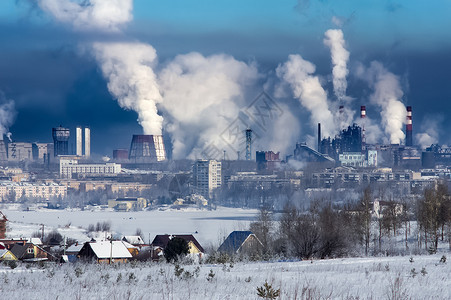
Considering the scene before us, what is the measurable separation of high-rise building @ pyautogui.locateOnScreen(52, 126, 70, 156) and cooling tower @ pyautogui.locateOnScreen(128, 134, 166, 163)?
27.3 metres

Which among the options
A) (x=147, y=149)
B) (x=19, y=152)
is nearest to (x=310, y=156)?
(x=147, y=149)

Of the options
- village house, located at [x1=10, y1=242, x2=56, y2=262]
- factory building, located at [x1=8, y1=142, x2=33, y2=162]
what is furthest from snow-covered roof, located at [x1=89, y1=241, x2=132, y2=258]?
factory building, located at [x1=8, y1=142, x2=33, y2=162]

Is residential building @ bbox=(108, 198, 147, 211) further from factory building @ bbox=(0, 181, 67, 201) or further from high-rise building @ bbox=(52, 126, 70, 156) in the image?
high-rise building @ bbox=(52, 126, 70, 156)

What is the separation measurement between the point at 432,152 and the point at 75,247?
118 m

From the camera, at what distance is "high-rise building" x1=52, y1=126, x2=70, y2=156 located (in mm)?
169000

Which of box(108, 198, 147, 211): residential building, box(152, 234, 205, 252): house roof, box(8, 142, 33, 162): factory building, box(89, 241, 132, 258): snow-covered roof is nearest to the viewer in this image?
box(89, 241, 132, 258): snow-covered roof

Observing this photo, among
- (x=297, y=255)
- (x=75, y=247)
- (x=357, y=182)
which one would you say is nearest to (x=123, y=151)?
(x=357, y=182)

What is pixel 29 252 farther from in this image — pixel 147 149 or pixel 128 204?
pixel 147 149

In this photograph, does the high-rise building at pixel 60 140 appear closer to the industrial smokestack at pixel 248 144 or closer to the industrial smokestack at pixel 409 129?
the industrial smokestack at pixel 248 144

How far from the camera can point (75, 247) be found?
26.3 m

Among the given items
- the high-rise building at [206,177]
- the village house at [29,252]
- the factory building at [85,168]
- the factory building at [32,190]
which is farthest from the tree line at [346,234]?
the factory building at [85,168]

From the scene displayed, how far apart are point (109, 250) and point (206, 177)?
86931 millimetres

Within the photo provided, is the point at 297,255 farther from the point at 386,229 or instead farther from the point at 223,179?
the point at 223,179

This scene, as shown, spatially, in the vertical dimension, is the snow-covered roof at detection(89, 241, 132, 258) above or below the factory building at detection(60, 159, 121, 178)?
below
